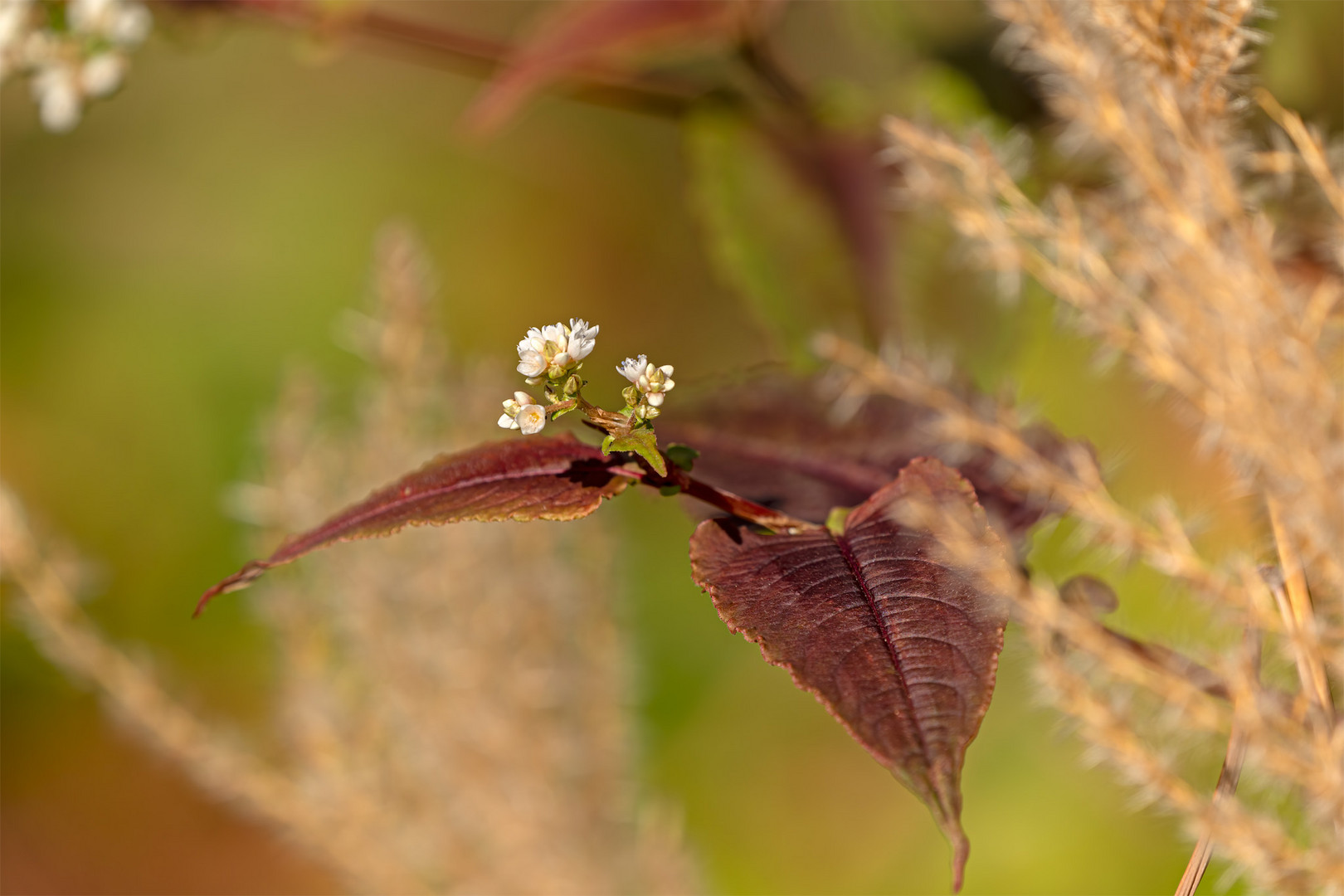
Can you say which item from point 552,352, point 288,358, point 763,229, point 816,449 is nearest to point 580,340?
point 552,352

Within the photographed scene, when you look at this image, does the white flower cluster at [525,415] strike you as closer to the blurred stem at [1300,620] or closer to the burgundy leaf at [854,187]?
the blurred stem at [1300,620]

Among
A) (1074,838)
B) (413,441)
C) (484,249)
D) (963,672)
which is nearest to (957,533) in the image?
(963,672)

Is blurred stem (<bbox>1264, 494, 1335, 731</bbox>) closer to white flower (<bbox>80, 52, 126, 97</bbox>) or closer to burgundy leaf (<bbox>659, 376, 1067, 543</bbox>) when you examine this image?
burgundy leaf (<bbox>659, 376, 1067, 543</bbox>)

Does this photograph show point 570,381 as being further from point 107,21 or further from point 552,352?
point 107,21

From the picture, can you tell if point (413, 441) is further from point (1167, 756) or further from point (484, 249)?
point (484, 249)

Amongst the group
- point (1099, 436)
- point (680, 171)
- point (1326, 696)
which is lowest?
point (1326, 696)

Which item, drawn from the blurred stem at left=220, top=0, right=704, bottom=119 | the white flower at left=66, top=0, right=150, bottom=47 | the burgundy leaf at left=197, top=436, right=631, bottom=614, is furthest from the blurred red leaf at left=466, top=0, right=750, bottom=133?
the burgundy leaf at left=197, top=436, right=631, bottom=614
